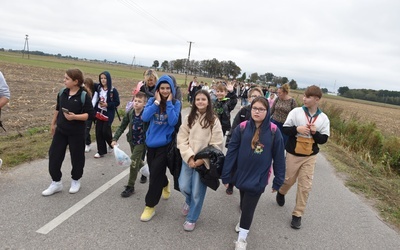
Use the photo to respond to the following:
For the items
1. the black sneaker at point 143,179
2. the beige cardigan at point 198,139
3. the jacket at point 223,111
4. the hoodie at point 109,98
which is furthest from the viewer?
the jacket at point 223,111

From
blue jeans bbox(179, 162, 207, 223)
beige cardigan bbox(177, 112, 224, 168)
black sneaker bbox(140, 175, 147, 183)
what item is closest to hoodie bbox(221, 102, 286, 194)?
beige cardigan bbox(177, 112, 224, 168)

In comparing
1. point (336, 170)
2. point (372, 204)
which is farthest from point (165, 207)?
point (336, 170)

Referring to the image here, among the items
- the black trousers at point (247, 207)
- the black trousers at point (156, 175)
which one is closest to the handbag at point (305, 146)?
the black trousers at point (247, 207)

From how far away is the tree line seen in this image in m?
104

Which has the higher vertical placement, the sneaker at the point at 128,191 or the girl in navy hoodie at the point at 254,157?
the girl in navy hoodie at the point at 254,157

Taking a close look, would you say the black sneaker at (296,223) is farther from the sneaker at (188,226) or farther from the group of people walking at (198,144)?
the sneaker at (188,226)

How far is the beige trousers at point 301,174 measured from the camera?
3.77 meters

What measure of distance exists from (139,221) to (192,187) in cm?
81

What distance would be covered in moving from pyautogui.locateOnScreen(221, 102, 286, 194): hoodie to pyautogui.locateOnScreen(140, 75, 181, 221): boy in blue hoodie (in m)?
0.89

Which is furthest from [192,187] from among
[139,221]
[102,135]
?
[102,135]

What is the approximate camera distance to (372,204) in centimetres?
488

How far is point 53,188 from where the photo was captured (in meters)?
3.87

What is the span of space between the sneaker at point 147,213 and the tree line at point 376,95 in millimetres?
123129

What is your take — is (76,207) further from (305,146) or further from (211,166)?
(305,146)
